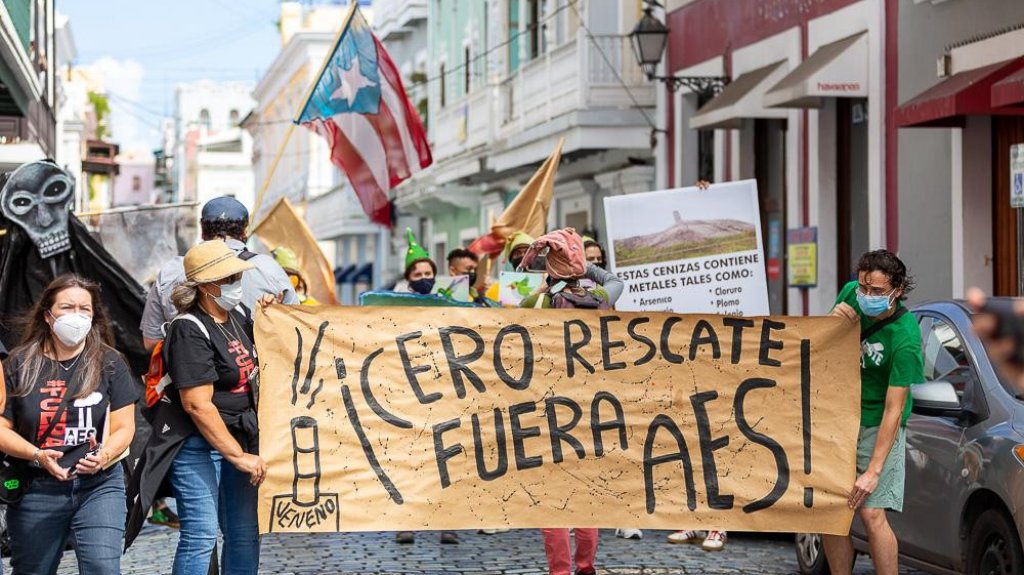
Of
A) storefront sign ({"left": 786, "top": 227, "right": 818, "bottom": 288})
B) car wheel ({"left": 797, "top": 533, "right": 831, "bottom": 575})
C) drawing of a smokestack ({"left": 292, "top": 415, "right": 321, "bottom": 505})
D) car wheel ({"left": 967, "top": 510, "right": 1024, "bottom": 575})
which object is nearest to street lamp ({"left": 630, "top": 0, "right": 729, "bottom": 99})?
storefront sign ({"left": 786, "top": 227, "right": 818, "bottom": 288})

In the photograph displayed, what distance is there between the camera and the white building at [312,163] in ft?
164

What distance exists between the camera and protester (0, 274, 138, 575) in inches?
253

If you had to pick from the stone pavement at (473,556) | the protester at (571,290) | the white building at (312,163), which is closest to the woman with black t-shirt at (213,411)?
the protester at (571,290)

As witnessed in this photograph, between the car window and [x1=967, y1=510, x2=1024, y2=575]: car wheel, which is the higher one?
the car window

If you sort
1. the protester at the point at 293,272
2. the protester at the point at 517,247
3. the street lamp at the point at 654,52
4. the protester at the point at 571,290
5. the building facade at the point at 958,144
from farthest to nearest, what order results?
the street lamp at the point at 654,52
the building facade at the point at 958,144
the protester at the point at 293,272
the protester at the point at 517,247
the protester at the point at 571,290

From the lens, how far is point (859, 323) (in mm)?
7648

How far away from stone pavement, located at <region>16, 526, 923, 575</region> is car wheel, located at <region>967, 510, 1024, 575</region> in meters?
1.90

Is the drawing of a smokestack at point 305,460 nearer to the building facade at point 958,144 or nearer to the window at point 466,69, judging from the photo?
the building facade at point 958,144

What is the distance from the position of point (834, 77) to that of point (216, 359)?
9.92m

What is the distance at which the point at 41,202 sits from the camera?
34.3ft

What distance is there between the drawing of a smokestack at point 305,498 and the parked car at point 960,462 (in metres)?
2.78

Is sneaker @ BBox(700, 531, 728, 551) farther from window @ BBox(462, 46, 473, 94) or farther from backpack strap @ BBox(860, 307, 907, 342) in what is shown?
window @ BBox(462, 46, 473, 94)

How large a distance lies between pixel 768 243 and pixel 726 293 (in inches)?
297

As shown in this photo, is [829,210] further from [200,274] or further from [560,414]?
[200,274]
